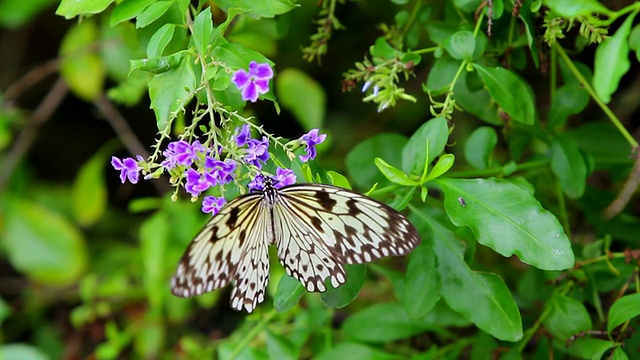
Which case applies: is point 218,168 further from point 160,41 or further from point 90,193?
point 90,193

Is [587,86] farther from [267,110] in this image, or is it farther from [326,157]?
[267,110]

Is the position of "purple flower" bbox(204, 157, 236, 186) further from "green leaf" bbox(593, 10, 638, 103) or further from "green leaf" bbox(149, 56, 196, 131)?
"green leaf" bbox(593, 10, 638, 103)

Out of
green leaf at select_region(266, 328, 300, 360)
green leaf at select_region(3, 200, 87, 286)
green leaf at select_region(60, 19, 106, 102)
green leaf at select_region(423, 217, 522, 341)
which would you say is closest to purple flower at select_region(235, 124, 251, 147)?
green leaf at select_region(423, 217, 522, 341)

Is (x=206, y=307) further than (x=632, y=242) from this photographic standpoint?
Yes

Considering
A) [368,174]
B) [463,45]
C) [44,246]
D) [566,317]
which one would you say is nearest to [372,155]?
[368,174]

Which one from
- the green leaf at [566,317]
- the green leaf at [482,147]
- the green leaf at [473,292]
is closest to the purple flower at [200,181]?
the green leaf at [473,292]

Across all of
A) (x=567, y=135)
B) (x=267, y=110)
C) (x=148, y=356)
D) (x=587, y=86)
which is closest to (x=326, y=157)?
(x=267, y=110)
